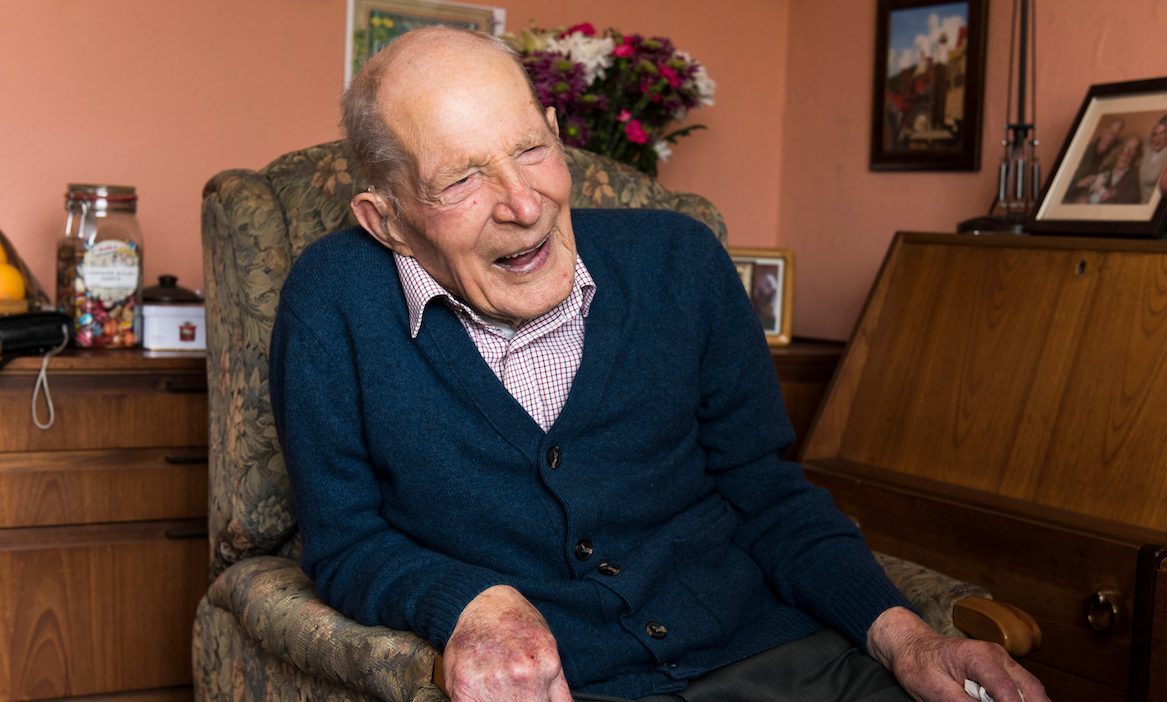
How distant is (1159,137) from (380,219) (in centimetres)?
148

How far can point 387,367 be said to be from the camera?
156 centimetres

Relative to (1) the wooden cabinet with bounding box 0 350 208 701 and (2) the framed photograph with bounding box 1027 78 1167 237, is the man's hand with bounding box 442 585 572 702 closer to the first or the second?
(1) the wooden cabinet with bounding box 0 350 208 701

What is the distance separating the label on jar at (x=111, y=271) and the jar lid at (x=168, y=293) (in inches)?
2.0

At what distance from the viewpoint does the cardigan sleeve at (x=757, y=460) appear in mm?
1703

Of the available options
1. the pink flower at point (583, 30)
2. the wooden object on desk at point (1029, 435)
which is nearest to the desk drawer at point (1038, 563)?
the wooden object on desk at point (1029, 435)

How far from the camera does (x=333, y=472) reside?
155cm

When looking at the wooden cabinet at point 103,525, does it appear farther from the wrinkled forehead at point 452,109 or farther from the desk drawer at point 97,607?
the wrinkled forehead at point 452,109

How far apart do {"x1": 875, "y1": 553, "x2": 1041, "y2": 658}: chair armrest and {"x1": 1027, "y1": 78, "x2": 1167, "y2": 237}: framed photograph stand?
0.87 m

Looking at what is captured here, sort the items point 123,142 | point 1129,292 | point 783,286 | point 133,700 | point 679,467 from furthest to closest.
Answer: point 783,286 < point 123,142 < point 133,700 < point 1129,292 < point 679,467

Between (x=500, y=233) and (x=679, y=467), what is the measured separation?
0.41 meters

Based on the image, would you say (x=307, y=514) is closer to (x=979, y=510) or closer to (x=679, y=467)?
(x=679, y=467)

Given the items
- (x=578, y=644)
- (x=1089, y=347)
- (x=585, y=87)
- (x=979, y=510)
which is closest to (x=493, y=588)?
(x=578, y=644)

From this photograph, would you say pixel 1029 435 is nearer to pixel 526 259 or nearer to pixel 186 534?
pixel 526 259

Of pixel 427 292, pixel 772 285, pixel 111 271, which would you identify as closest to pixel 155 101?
pixel 111 271
